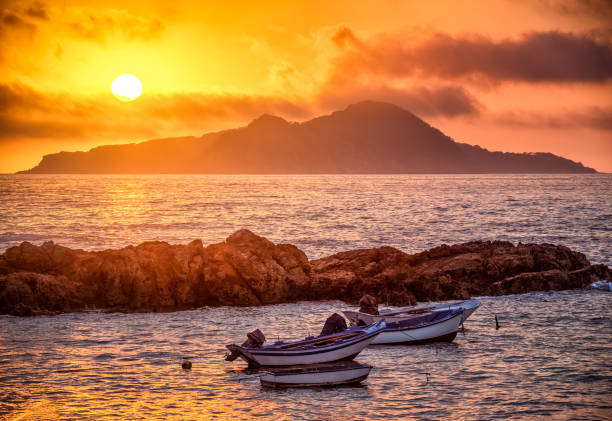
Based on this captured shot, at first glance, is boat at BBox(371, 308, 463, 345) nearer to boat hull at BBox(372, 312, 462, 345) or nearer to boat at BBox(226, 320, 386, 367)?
boat hull at BBox(372, 312, 462, 345)

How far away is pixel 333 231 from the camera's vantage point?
74000 mm

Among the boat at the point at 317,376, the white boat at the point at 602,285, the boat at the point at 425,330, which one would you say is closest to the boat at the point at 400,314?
the boat at the point at 425,330

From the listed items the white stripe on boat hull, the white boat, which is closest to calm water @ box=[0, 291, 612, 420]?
the white stripe on boat hull

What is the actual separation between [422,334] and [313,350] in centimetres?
678

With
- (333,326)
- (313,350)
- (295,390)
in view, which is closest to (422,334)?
(333,326)

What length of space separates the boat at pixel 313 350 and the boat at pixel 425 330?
364 cm

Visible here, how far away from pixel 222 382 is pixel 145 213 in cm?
8879

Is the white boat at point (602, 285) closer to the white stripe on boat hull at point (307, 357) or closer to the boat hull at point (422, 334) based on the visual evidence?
the boat hull at point (422, 334)

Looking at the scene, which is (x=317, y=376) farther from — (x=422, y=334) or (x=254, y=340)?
(x=422, y=334)

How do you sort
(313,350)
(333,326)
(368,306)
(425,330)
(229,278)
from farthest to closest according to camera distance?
(229,278) < (368,306) < (425,330) < (333,326) < (313,350)

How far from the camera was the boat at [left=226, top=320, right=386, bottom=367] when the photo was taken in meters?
22.5

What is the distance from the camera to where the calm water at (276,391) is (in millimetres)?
19344

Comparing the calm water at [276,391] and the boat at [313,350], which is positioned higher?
the boat at [313,350]

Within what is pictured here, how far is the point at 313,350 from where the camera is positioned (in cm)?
2238
